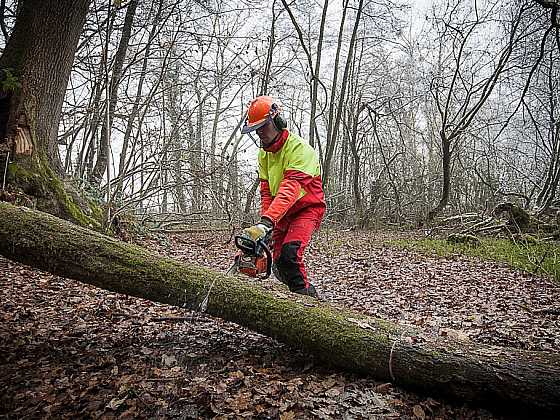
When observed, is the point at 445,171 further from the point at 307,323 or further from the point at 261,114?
the point at 307,323

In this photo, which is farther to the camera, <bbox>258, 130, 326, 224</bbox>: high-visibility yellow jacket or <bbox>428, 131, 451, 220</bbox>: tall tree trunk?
<bbox>428, 131, 451, 220</bbox>: tall tree trunk

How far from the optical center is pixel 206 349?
3.54 metres

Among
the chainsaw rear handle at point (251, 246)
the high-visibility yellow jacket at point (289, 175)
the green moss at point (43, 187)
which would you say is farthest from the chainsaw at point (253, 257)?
the green moss at point (43, 187)

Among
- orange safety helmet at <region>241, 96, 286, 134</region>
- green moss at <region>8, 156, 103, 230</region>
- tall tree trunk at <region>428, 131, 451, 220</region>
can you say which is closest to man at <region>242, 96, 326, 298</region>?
orange safety helmet at <region>241, 96, 286, 134</region>

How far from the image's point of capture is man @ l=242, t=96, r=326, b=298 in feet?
12.5

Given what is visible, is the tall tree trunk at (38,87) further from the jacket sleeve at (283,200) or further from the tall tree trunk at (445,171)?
the tall tree trunk at (445,171)

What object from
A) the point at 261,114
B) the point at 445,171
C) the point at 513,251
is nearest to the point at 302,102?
the point at 445,171

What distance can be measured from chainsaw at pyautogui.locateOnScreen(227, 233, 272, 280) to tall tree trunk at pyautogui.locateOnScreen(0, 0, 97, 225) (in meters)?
3.79

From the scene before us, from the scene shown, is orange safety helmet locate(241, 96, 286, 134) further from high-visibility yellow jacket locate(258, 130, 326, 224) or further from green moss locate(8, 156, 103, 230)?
green moss locate(8, 156, 103, 230)

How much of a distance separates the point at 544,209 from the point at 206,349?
12564 millimetres

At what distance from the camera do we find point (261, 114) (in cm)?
380

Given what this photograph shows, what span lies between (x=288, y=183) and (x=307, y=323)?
1196mm

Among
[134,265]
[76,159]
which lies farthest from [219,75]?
[134,265]

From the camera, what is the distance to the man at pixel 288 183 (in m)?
3.80
